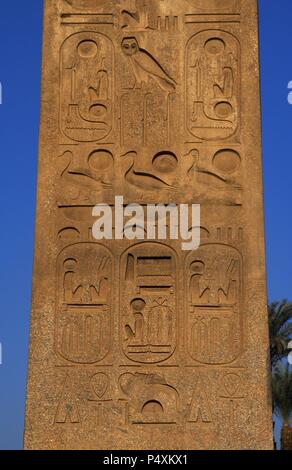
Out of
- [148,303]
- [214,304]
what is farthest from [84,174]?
[214,304]

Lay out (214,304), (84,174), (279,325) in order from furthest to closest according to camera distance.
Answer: (279,325) → (84,174) → (214,304)

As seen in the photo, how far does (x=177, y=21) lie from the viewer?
8.35 m

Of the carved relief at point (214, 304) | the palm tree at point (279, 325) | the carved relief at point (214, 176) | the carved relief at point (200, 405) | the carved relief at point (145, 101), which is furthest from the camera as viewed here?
the palm tree at point (279, 325)

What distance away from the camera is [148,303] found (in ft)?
25.9

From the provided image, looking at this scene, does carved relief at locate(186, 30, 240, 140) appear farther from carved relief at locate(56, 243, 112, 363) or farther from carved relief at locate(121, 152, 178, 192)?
carved relief at locate(56, 243, 112, 363)

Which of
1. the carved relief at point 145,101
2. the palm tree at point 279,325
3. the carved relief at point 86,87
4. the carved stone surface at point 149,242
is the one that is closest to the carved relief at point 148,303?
the carved stone surface at point 149,242

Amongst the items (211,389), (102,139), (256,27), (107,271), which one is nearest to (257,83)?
(256,27)

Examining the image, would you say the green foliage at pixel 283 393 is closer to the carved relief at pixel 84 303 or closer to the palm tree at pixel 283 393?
the palm tree at pixel 283 393

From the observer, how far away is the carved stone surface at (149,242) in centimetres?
777

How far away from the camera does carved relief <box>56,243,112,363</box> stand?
7.89 meters

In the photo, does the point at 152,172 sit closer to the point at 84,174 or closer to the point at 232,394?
the point at 84,174

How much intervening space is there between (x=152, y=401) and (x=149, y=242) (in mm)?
1160

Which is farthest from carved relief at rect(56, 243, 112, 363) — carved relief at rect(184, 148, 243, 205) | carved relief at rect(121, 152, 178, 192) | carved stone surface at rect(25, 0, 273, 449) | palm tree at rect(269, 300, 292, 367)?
palm tree at rect(269, 300, 292, 367)
